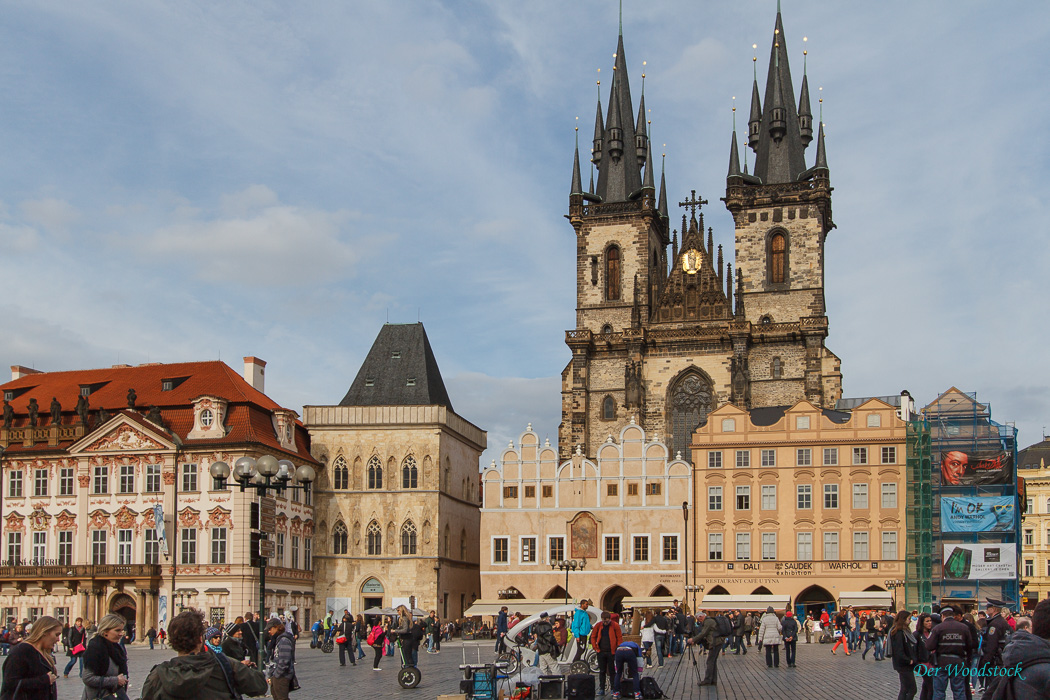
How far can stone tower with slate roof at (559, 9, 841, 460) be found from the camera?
221ft

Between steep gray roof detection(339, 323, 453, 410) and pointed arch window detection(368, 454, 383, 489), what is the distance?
3011 mm

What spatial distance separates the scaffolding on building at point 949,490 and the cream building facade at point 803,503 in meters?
1.42

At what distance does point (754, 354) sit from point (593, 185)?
15460 millimetres

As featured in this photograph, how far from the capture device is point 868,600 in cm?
5369

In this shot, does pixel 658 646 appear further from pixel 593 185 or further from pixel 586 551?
pixel 593 185

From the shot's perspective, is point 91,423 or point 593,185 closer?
point 91,423

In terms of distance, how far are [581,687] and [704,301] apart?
5236 cm

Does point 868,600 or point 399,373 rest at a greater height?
point 399,373

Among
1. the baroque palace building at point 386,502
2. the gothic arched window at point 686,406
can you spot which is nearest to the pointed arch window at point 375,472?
the baroque palace building at point 386,502

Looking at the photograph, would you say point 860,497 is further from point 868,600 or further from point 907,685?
point 907,685

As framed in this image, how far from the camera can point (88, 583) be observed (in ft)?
180

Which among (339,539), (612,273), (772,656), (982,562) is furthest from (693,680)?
(612,273)

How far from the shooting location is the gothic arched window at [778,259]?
6969cm

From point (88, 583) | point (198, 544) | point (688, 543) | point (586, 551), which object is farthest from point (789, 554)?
point (88, 583)
